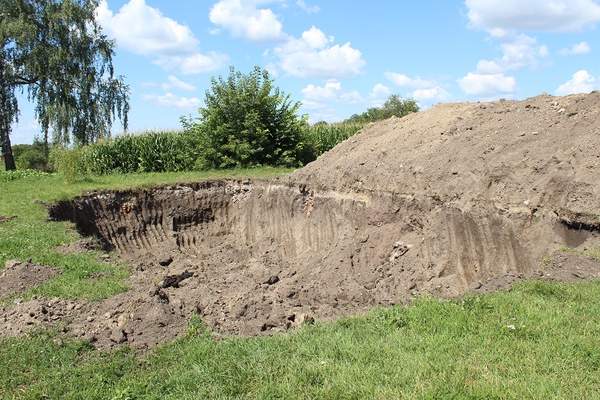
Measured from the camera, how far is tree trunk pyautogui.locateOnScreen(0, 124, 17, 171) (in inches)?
1128

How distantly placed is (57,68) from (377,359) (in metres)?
27.7

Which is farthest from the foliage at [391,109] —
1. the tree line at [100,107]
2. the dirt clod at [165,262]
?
the dirt clod at [165,262]

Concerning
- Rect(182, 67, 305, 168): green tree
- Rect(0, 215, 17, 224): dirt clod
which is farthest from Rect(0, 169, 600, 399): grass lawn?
Rect(182, 67, 305, 168): green tree

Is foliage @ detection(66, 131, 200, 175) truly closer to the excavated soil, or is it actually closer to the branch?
the excavated soil

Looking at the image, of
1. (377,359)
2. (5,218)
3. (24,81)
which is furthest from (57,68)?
(377,359)

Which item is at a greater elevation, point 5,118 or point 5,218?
point 5,118

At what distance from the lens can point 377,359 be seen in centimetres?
528

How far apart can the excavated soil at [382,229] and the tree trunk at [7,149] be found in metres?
15.3

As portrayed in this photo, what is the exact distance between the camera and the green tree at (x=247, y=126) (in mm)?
19922

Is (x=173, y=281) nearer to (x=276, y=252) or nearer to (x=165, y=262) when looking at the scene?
(x=165, y=262)

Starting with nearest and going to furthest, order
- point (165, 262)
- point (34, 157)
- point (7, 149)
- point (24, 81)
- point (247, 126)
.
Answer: point (165, 262) < point (247, 126) < point (7, 149) < point (24, 81) < point (34, 157)

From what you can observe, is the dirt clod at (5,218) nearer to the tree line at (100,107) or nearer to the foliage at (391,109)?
the tree line at (100,107)

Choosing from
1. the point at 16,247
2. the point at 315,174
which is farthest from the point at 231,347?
the point at 315,174

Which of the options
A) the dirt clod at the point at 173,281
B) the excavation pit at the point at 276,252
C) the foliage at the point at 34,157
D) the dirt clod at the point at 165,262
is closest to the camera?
the excavation pit at the point at 276,252
